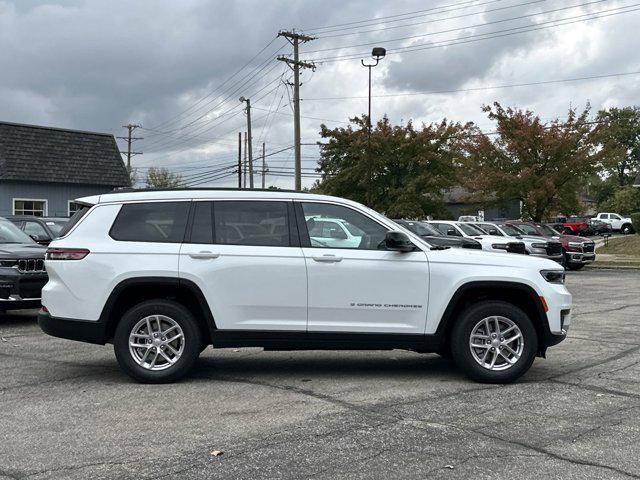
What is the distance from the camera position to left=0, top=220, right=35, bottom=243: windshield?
36.5 ft

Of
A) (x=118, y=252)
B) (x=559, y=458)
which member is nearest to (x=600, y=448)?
(x=559, y=458)

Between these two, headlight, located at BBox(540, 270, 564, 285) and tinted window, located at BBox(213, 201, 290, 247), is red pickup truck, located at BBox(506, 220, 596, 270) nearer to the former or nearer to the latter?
headlight, located at BBox(540, 270, 564, 285)

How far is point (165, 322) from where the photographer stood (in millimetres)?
6484

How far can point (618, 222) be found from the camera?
55812 mm

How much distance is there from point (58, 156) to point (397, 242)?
23.1 m

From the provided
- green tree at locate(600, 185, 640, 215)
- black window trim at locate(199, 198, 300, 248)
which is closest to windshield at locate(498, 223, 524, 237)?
black window trim at locate(199, 198, 300, 248)

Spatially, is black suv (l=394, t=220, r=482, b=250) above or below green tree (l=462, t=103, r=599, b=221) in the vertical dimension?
below

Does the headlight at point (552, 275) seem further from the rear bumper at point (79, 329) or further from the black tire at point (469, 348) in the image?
the rear bumper at point (79, 329)

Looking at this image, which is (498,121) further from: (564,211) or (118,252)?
(118,252)

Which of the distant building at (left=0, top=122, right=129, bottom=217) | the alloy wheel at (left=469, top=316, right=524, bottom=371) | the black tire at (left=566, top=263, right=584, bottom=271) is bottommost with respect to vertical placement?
the black tire at (left=566, top=263, right=584, bottom=271)

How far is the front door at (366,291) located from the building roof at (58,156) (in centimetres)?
2171

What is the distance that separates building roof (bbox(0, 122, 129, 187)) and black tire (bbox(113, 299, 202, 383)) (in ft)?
68.5

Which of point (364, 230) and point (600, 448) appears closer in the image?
point (600, 448)

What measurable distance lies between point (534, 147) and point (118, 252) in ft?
91.1
